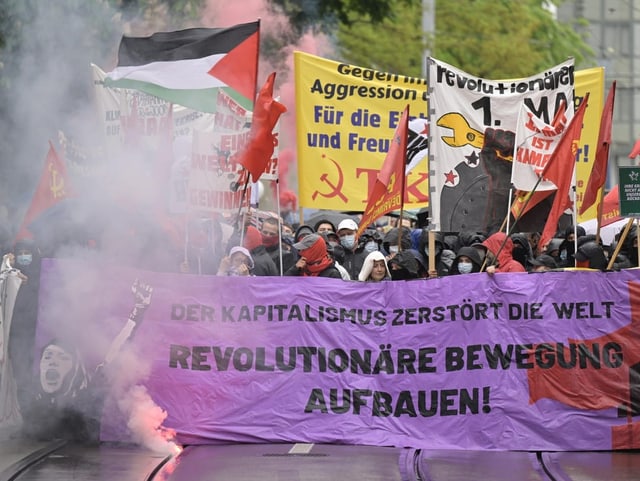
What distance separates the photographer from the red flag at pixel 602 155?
11.9m

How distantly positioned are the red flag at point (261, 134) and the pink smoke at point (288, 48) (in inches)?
237

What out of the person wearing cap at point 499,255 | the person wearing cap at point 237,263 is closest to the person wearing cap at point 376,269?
the person wearing cap at point 499,255

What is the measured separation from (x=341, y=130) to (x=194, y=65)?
99.2 inches

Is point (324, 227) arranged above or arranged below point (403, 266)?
above

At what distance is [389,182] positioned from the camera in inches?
492

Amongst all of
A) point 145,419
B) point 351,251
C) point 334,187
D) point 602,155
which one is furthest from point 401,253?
point 145,419

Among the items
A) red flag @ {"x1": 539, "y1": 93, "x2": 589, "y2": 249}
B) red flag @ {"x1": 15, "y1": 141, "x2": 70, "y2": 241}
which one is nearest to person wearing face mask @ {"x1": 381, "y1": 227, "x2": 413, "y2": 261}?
red flag @ {"x1": 539, "y1": 93, "x2": 589, "y2": 249}

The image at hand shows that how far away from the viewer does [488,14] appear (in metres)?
28.5

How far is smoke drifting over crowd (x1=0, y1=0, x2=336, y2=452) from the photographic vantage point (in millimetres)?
11078

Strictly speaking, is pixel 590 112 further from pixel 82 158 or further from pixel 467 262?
pixel 82 158

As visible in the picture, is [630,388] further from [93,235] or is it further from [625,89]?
[625,89]

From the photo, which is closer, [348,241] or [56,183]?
[56,183]

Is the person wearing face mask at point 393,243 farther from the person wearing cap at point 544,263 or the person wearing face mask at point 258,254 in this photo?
the person wearing cap at point 544,263

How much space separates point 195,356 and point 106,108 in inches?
122
